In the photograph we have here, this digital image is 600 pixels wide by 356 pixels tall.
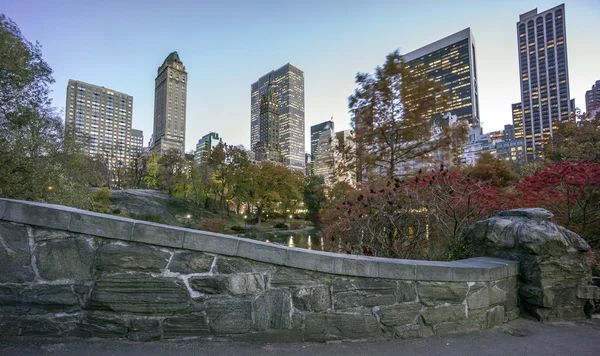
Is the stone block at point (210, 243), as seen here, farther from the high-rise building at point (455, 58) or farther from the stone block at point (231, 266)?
the high-rise building at point (455, 58)

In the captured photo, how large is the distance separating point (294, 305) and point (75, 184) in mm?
13223

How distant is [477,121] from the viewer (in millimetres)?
8211

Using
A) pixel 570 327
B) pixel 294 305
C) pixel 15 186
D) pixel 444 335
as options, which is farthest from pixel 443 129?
pixel 15 186

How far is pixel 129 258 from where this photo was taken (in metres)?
2.26

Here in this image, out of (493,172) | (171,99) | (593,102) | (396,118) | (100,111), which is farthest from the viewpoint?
(171,99)

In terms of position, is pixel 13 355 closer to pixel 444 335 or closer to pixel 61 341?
pixel 61 341

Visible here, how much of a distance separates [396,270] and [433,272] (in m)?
0.38

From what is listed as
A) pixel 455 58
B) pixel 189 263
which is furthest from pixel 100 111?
pixel 189 263

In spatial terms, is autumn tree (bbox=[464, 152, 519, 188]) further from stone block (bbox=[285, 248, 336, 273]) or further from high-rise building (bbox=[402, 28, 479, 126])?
high-rise building (bbox=[402, 28, 479, 126])

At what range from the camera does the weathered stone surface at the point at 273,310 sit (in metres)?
→ 2.35

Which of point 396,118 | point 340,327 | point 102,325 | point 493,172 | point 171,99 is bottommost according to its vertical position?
point 340,327

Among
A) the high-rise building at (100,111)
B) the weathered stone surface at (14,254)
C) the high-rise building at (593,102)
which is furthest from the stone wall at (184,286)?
the high-rise building at (100,111)

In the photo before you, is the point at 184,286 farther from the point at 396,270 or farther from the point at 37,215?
the point at 396,270

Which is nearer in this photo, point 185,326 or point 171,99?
point 185,326
